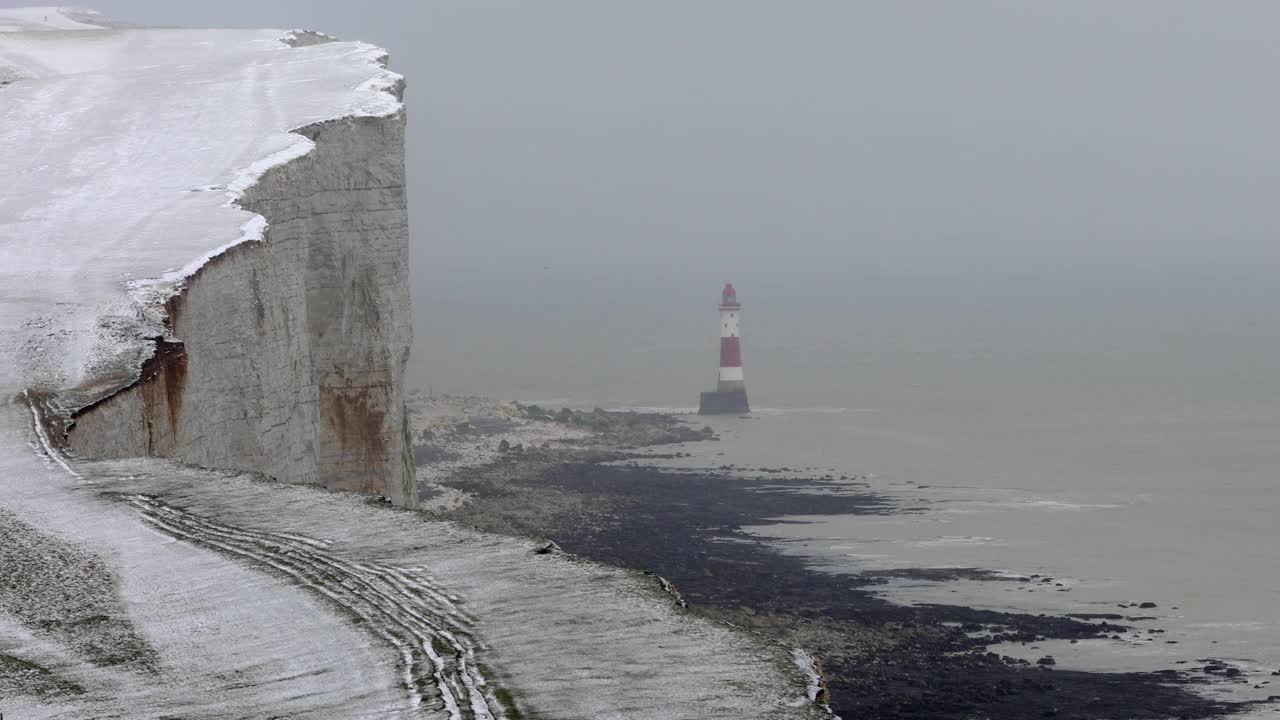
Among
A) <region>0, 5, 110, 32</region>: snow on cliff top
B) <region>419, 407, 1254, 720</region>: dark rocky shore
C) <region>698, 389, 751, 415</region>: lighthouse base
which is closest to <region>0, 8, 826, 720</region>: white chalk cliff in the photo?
<region>419, 407, 1254, 720</region>: dark rocky shore

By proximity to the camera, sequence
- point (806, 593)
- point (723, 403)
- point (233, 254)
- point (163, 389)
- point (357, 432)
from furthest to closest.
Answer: point (723, 403) → point (806, 593) → point (357, 432) → point (233, 254) → point (163, 389)

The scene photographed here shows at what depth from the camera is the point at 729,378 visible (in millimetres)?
68938

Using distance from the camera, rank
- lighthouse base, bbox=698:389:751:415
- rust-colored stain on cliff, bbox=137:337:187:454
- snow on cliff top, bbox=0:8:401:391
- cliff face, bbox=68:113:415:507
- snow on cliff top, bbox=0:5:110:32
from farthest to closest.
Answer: lighthouse base, bbox=698:389:751:415 < snow on cliff top, bbox=0:5:110:32 < snow on cliff top, bbox=0:8:401:391 < cliff face, bbox=68:113:415:507 < rust-colored stain on cliff, bbox=137:337:187:454

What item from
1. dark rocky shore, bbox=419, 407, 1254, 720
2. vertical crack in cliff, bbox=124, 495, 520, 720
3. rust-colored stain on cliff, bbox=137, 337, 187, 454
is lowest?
dark rocky shore, bbox=419, 407, 1254, 720

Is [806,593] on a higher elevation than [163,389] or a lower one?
lower

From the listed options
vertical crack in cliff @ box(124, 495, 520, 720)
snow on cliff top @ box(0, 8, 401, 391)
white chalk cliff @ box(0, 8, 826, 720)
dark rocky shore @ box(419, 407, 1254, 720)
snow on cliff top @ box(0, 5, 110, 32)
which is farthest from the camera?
snow on cliff top @ box(0, 5, 110, 32)

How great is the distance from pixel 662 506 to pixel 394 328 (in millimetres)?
22967

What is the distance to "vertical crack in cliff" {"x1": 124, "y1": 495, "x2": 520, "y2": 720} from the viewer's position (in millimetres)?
4047

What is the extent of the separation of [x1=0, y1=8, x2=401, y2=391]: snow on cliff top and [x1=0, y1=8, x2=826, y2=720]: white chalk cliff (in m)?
0.04

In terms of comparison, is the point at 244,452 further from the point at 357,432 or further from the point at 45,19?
the point at 45,19

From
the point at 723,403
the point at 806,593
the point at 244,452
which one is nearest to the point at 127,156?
the point at 244,452

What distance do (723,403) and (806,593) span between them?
136 feet

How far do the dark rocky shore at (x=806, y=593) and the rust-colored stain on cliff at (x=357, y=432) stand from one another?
379 cm

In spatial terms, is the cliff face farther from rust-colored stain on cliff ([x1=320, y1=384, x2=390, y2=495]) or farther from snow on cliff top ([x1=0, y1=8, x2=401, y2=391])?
snow on cliff top ([x1=0, y1=8, x2=401, y2=391])
